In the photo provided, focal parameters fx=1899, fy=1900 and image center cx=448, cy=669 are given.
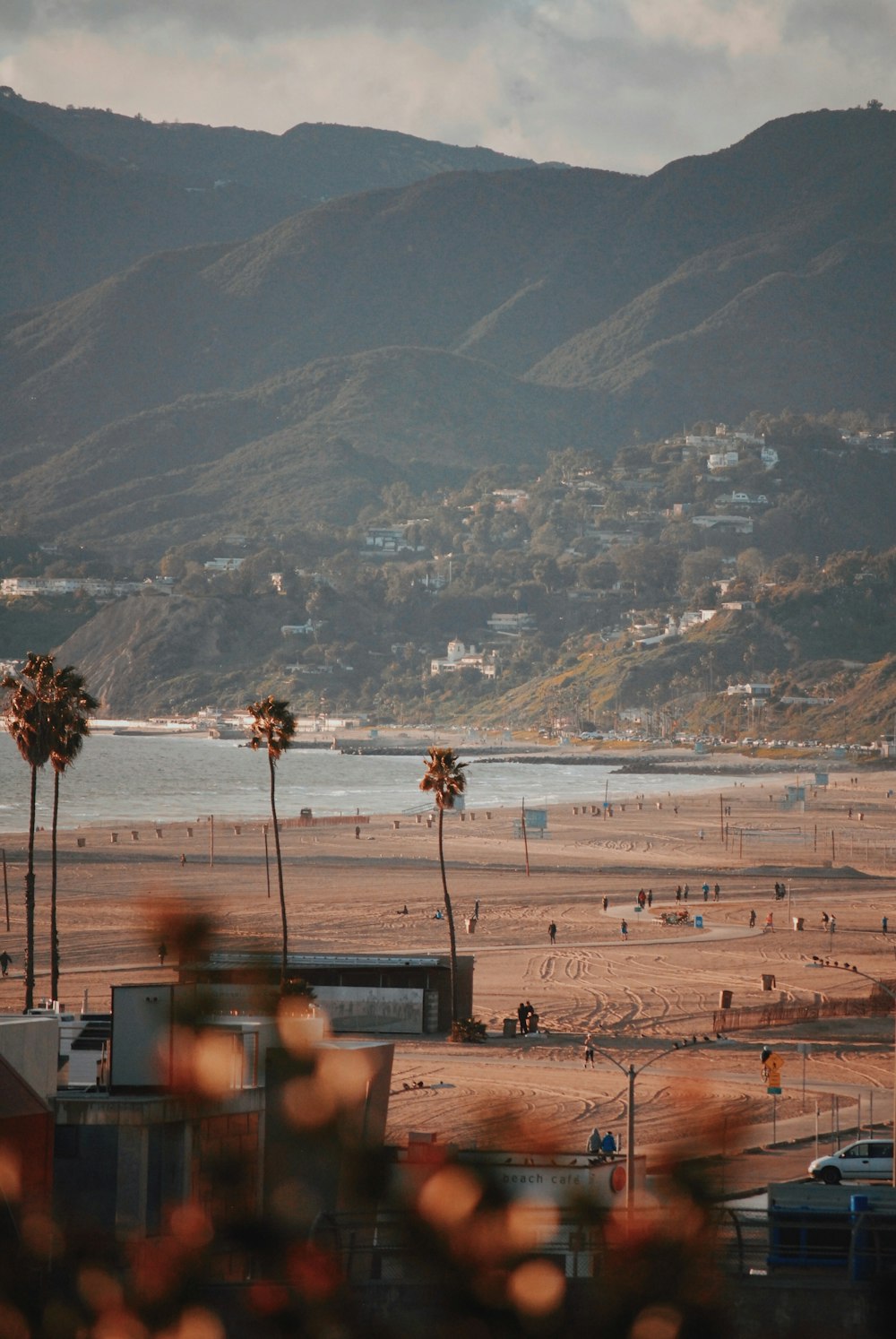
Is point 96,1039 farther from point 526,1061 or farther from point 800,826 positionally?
point 800,826

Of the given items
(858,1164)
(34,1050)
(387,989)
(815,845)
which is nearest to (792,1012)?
(387,989)

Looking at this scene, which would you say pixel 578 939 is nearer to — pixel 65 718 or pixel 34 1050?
pixel 65 718

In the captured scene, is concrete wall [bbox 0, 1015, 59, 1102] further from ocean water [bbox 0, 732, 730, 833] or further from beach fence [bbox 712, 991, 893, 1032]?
ocean water [bbox 0, 732, 730, 833]

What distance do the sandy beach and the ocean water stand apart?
48.9 ft

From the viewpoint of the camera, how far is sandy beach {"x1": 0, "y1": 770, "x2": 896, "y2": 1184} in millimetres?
29422

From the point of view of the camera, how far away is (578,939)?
55.5m

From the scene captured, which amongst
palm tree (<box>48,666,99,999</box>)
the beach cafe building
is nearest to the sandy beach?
the beach cafe building

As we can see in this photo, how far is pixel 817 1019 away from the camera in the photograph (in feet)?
134

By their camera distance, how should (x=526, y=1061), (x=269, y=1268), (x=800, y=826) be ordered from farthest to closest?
(x=800, y=826) < (x=526, y=1061) < (x=269, y=1268)

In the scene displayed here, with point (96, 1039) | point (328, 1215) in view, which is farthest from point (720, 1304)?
point (96, 1039)

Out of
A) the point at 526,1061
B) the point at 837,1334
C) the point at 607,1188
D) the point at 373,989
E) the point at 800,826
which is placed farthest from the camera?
the point at 800,826

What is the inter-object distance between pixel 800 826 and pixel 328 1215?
320 feet

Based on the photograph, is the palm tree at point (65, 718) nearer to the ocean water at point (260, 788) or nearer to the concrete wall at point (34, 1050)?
the concrete wall at point (34, 1050)

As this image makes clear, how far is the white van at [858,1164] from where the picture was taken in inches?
935
